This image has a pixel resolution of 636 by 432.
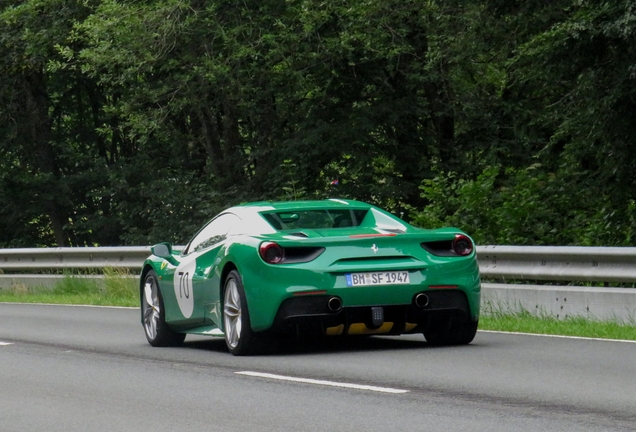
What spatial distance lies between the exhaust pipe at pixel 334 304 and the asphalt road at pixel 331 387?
0.38 m

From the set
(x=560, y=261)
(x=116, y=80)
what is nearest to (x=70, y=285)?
(x=116, y=80)

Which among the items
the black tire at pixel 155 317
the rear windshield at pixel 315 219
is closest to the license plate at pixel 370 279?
the rear windshield at pixel 315 219

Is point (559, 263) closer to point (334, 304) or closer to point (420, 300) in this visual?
point (420, 300)

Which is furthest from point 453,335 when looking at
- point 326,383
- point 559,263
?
point 559,263

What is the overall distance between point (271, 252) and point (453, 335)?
180 centimetres

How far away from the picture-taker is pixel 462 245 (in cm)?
1070

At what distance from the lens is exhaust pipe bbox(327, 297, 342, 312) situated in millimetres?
10188

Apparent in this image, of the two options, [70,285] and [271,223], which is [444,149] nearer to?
[70,285]

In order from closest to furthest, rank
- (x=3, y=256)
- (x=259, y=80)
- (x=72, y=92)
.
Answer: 1. (x=3, y=256)
2. (x=259, y=80)
3. (x=72, y=92)

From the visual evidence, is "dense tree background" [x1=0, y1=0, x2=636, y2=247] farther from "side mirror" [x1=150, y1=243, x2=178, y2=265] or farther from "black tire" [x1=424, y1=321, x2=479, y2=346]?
"side mirror" [x1=150, y1=243, x2=178, y2=265]

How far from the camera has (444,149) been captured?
2841 centimetres

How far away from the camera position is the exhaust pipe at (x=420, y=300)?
408 inches

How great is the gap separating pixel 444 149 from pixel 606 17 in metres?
11.4

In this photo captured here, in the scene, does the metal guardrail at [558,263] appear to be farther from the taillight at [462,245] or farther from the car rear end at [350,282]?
the car rear end at [350,282]
